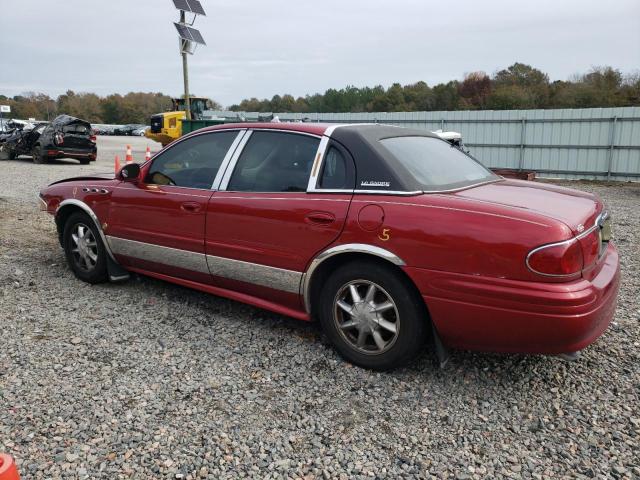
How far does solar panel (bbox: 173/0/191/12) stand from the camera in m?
15.9

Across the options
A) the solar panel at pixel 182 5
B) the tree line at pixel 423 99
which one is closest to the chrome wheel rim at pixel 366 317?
the solar panel at pixel 182 5

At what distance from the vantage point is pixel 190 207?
407 centimetres

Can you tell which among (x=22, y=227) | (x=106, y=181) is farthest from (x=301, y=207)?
(x=22, y=227)

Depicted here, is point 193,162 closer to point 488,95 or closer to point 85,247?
point 85,247

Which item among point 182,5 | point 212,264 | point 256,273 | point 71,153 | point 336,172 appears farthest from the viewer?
point 71,153

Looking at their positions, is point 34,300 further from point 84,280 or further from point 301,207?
point 301,207

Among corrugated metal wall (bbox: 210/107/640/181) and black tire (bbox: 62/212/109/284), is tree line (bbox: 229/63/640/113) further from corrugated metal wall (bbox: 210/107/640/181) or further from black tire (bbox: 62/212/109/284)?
black tire (bbox: 62/212/109/284)

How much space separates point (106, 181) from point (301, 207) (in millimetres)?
2298

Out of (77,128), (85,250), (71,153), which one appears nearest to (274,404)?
(85,250)

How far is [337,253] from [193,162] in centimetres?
166

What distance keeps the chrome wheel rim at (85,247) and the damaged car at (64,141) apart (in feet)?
50.2

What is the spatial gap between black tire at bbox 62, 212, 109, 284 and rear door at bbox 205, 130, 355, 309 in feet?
4.84

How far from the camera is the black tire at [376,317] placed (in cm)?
312

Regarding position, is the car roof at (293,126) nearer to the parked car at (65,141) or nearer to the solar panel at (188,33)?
the solar panel at (188,33)
